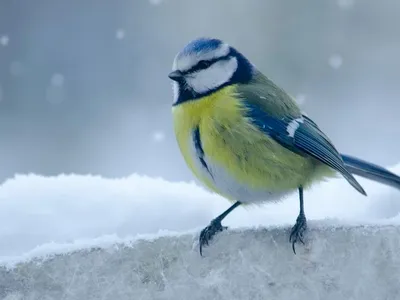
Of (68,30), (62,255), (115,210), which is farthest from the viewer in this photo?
(68,30)

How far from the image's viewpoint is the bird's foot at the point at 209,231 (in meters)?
1.29

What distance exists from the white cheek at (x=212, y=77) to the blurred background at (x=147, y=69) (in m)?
1.14

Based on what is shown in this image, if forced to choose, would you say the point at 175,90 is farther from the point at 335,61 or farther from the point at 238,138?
the point at 335,61

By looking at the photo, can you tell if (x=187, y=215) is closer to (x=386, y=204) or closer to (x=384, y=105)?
(x=386, y=204)

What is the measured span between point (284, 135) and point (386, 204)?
21cm

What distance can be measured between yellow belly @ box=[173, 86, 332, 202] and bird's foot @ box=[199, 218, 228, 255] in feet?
0.17

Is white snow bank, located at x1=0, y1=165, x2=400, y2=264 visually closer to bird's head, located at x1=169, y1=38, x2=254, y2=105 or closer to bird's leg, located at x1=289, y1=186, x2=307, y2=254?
bird's leg, located at x1=289, y1=186, x2=307, y2=254

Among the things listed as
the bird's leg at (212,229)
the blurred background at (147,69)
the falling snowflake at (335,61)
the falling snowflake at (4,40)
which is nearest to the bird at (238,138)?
the bird's leg at (212,229)

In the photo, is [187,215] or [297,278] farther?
[187,215]

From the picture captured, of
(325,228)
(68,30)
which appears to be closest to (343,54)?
(68,30)

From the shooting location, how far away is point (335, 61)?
2807 millimetres

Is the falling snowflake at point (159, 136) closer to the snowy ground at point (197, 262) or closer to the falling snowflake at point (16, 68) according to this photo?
the falling snowflake at point (16, 68)

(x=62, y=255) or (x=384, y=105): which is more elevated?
(x=384, y=105)

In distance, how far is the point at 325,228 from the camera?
4.22ft
